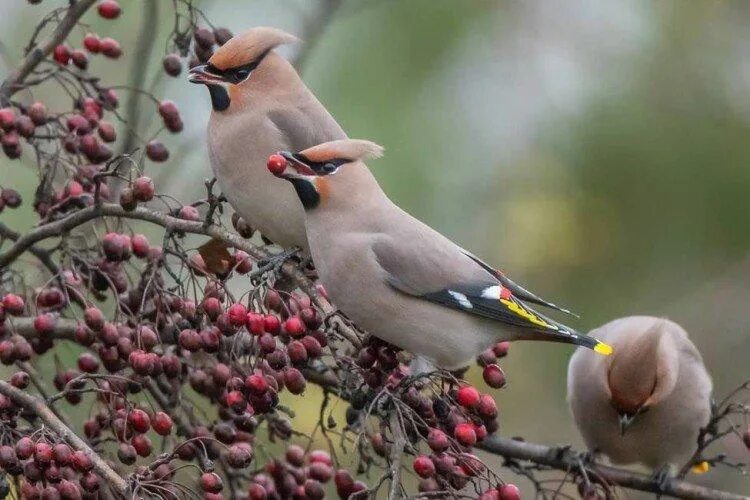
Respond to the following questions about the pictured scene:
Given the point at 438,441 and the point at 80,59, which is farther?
the point at 80,59

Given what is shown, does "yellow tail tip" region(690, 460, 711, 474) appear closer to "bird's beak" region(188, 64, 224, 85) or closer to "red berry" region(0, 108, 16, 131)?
"bird's beak" region(188, 64, 224, 85)

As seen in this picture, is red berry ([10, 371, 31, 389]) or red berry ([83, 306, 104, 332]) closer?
red berry ([10, 371, 31, 389])

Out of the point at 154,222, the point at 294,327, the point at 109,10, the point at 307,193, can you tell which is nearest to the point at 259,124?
the point at 307,193

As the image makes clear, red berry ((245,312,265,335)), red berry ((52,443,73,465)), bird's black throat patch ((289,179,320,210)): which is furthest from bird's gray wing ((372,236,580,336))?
red berry ((52,443,73,465))

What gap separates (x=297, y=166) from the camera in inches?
137

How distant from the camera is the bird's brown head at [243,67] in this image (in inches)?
153

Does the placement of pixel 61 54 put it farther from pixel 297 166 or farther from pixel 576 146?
pixel 576 146

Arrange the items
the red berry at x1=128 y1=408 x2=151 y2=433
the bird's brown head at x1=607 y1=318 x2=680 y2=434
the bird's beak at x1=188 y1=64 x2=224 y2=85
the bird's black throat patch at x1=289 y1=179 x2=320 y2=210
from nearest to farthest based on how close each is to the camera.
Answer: the red berry at x1=128 y1=408 x2=151 y2=433, the bird's black throat patch at x1=289 y1=179 x2=320 y2=210, the bird's beak at x1=188 y1=64 x2=224 y2=85, the bird's brown head at x1=607 y1=318 x2=680 y2=434

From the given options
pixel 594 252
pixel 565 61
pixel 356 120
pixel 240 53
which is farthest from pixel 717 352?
pixel 240 53

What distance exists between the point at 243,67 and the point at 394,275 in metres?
0.85

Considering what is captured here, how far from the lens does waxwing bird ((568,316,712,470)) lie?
481 cm

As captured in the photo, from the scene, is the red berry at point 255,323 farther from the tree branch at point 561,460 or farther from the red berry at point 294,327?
the tree branch at point 561,460

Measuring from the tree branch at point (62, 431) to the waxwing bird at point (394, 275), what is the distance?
789 mm

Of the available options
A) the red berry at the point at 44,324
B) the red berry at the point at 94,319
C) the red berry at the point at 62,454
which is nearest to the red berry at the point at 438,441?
the red berry at the point at 62,454
